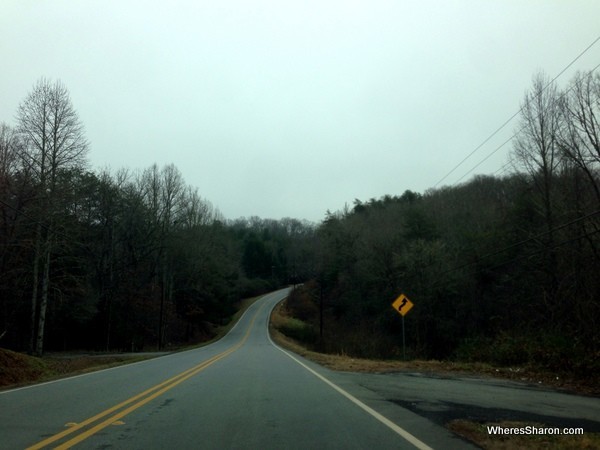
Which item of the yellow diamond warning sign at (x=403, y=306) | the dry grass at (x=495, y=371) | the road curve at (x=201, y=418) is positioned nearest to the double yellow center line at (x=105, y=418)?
the road curve at (x=201, y=418)

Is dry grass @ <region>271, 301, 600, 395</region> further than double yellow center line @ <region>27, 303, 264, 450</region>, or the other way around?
dry grass @ <region>271, 301, 600, 395</region>

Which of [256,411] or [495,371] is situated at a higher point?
[256,411]

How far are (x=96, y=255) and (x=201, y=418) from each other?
5194 centimetres

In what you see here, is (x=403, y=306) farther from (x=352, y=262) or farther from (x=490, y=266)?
(x=352, y=262)

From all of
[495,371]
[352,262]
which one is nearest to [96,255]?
[352,262]

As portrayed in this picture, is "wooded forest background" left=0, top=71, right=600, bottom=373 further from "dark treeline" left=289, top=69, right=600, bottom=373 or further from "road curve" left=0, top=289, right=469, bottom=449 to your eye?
"road curve" left=0, top=289, right=469, bottom=449

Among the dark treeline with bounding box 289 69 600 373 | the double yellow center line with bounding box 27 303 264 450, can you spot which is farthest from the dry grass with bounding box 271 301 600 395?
the double yellow center line with bounding box 27 303 264 450

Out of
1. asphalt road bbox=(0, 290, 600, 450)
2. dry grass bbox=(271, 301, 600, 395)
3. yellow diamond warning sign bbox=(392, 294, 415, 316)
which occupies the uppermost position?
yellow diamond warning sign bbox=(392, 294, 415, 316)

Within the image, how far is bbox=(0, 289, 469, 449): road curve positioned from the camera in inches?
275

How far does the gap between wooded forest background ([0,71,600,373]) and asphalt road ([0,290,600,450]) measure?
697 cm

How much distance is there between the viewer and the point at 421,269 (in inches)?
1988

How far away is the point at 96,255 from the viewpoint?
186 feet

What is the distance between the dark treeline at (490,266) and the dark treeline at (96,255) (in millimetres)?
17437

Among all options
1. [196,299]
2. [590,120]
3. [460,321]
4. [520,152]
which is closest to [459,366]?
[590,120]
